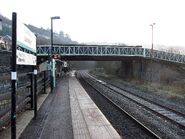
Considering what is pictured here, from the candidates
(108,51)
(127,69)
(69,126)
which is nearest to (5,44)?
(69,126)

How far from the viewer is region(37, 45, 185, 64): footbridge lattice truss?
74.8m

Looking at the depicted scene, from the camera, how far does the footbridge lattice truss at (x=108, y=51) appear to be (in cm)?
7479

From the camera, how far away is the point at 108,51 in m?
77.2

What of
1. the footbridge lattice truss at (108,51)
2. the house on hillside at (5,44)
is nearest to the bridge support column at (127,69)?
the footbridge lattice truss at (108,51)

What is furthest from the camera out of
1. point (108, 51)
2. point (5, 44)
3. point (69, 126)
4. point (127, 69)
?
point (108, 51)

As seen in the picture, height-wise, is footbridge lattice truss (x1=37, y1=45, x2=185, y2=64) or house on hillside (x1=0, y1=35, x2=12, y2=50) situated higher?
footbridge lattice truss (x1=37, y1=45, x2=185, y2=64)

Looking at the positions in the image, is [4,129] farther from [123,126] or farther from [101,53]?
[101,53]

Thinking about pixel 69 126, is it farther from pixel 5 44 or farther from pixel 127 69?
pixel 127 69

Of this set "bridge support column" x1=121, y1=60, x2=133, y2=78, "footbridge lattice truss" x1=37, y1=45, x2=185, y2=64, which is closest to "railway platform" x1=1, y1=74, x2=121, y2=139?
"bridge support column" x1=121, y1=60, x2=133, y2=78

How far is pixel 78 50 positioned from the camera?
253ft

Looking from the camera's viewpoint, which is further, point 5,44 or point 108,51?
point 108,51

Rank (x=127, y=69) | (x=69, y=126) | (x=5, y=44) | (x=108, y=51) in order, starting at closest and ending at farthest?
1. (x=69, y=126)
2. (x=5, y=44)
3. (x=127, y=69)
4. (x=108, y=51)

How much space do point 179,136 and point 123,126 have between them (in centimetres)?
250

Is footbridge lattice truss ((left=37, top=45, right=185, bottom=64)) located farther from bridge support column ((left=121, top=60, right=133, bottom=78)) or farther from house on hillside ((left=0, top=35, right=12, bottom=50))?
house on hillside ((left=0, top=35, right=12, bottom=50))
